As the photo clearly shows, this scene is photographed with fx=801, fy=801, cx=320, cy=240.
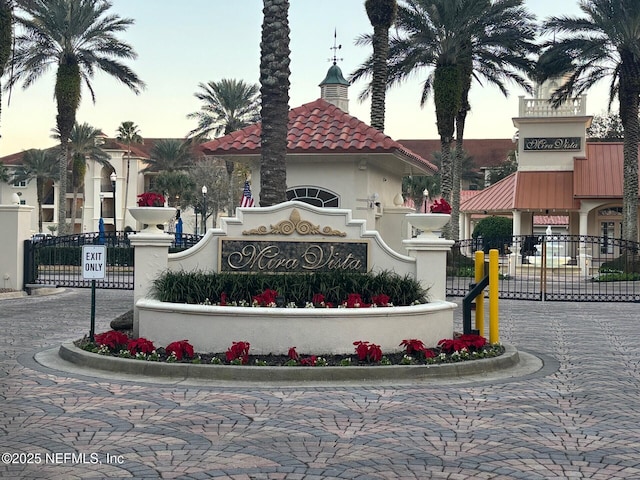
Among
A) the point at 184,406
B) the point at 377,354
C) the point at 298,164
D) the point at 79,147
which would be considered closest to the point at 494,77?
the point at 298,164

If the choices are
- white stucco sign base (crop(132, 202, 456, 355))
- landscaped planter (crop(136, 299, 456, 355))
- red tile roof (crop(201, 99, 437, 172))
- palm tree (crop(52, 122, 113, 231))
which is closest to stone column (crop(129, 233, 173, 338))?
white stucco sign base (crop(132, 202, 456, 355))

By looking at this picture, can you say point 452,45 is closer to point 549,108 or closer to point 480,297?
point 549,108

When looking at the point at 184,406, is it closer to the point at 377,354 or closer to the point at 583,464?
the point at 377,354

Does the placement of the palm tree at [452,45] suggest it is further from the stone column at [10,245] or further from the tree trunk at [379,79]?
the stone column at [10,245]

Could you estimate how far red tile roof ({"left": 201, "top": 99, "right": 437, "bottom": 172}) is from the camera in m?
20.7

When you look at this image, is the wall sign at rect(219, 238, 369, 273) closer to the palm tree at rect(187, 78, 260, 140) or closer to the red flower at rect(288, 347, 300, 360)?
the red flower at rect(288, 347, 300, 360)

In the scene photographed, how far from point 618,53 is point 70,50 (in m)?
24.8

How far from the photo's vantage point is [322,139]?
21.3 metres

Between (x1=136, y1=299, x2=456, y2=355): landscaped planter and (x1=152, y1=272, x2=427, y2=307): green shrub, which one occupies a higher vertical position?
(x1=152, y1=272, x2=427, y2=307): green shrub

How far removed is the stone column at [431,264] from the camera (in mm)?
12328

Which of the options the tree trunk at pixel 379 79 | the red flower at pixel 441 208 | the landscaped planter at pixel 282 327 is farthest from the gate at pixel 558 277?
the landscaped planter at pixel 282 327

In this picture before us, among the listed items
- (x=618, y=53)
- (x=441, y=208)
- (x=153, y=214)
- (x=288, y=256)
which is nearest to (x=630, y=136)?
(x=618, y=53)

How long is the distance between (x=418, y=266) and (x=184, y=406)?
5118 millimetres

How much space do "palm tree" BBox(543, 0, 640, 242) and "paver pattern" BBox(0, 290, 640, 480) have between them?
23.7 metres
